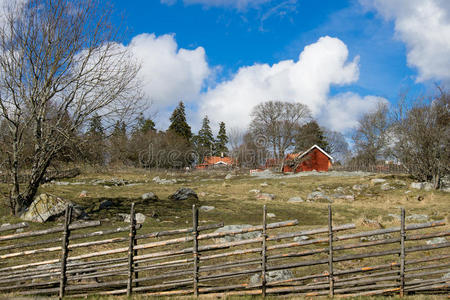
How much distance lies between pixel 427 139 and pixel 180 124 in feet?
173

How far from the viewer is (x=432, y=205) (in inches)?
666

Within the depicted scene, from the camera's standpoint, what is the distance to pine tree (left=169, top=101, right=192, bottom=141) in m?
69.3

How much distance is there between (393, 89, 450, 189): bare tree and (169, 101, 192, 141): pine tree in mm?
49507

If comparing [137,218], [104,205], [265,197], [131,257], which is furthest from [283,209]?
[131,257]

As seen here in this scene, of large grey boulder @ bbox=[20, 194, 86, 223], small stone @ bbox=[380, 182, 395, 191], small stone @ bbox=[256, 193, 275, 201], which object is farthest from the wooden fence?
small stone @ bbox=[380, 182, 395, 191]

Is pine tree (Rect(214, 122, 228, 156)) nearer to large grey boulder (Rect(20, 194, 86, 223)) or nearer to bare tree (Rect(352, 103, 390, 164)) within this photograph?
bare tree (Rect(352, 103, 390, 164))

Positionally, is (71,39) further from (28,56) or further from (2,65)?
(2,65)

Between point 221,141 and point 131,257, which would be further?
point 221,141

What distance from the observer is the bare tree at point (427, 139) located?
21891 millimetres

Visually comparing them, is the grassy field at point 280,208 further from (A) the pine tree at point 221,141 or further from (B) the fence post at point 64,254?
(A) the pine tree at point 221,141

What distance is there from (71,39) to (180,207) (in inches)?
343

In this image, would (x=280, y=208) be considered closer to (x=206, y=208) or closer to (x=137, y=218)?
(x=206, y=208)

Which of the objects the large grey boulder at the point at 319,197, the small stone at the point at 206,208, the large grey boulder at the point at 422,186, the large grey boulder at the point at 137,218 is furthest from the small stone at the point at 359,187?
the large grey boulder at the point at 137,218

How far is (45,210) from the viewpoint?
12.3m
